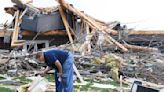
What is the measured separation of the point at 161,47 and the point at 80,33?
16.0 ft

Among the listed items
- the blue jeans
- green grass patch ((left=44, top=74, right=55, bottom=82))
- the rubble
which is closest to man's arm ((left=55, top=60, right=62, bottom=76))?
the blue jeans

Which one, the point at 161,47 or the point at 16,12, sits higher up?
the point at 16,12

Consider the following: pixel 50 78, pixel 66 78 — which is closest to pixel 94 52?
pixel 50 78

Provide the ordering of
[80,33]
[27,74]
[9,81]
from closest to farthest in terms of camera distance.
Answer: [9,81] < [27,74] < [80,33]

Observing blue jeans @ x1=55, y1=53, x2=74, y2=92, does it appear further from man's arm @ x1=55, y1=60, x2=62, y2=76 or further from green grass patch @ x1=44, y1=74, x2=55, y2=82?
green grass patch @ x1=44, y1=74, x2=55, y2=82

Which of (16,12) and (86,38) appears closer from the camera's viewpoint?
(86,38)

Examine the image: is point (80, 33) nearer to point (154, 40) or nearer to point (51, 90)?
point (154, 40)

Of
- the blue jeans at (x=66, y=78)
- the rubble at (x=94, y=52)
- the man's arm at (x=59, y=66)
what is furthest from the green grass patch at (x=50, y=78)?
the man's arm at (x=59, y=66)

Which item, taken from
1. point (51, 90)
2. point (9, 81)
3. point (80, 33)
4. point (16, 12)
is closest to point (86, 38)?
point (80, 33)

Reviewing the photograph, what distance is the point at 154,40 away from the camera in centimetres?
2339

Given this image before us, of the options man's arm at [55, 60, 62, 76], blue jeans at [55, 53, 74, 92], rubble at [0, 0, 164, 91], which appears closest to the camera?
man's arm at [55, 60, 62, 76]

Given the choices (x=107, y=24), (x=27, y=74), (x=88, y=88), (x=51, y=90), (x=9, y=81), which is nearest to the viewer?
(x=51, y=90)

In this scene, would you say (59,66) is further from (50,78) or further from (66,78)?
(50,78)

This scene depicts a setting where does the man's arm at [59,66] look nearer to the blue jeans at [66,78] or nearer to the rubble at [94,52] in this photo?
the blue jeans at [66,78]
